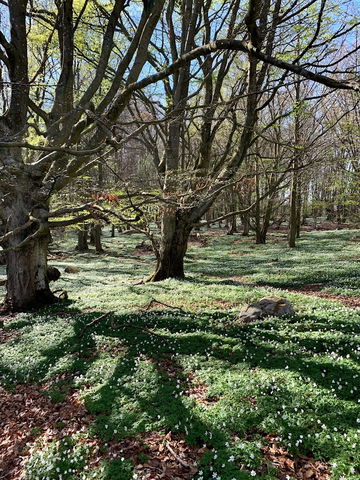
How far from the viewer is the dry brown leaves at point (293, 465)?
4211 millimetres

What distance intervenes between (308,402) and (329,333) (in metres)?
2.82

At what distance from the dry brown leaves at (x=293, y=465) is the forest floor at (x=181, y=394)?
0.01 meters

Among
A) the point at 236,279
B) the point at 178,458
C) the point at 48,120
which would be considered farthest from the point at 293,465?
the point at 236,279

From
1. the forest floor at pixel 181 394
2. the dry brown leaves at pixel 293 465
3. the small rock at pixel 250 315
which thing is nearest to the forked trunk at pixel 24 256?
the forest floor at pixel 181 394

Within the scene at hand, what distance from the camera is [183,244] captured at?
17.9 metres

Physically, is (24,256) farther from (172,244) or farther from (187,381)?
(187,381)

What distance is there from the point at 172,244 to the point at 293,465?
1377 cm

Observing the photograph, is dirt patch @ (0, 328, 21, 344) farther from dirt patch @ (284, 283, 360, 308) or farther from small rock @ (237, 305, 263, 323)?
dirt patch @ (284, 283, 360, 308)

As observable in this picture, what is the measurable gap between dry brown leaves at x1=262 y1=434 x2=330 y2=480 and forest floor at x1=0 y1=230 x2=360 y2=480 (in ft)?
0.04

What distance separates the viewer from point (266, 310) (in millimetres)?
10008

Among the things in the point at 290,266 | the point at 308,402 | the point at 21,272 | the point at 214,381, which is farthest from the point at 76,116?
the point at 290,266

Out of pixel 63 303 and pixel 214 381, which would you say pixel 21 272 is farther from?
pixel 214 381

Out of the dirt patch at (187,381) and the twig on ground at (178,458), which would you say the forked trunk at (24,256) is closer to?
the dirt patch at (187,381)

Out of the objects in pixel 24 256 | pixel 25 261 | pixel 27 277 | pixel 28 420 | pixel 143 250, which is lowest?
pixel 143 250
